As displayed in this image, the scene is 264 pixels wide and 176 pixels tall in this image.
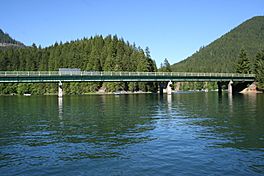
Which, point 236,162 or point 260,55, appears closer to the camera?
point 236,162

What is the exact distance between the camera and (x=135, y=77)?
414ft

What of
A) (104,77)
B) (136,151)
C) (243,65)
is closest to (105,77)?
(104,77)

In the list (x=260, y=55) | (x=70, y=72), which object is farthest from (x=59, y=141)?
(x=260, y=55)

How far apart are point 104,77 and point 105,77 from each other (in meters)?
0.43

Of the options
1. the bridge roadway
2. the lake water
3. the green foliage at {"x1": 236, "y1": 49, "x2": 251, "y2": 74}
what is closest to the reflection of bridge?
the bridge roadway

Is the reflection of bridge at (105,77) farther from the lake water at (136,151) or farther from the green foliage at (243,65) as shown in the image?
the lake water at (136,151)

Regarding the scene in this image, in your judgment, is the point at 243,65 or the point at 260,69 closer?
the point at 260,69

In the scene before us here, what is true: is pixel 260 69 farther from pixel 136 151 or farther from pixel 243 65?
pixel 136 151

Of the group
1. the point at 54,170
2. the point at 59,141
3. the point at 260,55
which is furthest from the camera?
the point at 260,55

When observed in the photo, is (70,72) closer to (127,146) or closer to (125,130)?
(125,130)

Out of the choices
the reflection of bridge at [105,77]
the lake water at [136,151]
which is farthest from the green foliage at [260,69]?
the lake water at [136,151]

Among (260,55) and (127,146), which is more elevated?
(260,55)

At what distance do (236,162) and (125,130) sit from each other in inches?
594

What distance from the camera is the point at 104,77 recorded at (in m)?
120
